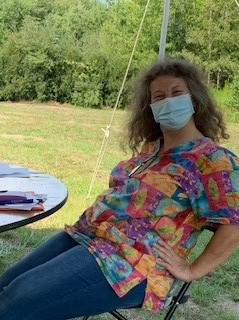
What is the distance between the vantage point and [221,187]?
1.50 m

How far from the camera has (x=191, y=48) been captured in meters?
15.3

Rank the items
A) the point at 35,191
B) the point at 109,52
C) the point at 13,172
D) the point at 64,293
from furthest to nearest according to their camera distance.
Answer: the point at 109,52 → the point at 13,172 → the point at 35,191 → the point at 64,293

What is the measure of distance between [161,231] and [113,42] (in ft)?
51.2

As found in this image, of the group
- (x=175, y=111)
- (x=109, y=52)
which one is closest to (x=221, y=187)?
(x=175, y=111)

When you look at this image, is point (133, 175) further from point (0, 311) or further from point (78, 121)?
point (78, 121)

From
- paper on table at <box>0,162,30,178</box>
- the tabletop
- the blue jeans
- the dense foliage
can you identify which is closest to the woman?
the blue jeans

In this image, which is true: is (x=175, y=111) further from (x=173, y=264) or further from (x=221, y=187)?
(x=173, y=264)

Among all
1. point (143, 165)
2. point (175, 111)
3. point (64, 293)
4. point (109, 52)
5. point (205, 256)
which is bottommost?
point (109, 52)

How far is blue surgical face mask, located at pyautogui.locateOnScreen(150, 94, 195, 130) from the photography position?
172 cm

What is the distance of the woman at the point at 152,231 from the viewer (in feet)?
4.81

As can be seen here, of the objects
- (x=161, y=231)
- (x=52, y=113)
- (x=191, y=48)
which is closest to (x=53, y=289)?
(x=161, y=231)

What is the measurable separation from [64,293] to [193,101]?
0.77 metres

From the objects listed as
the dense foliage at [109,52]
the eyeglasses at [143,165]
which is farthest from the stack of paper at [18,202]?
the dense foliage at [109,52]

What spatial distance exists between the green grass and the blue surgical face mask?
35cm
